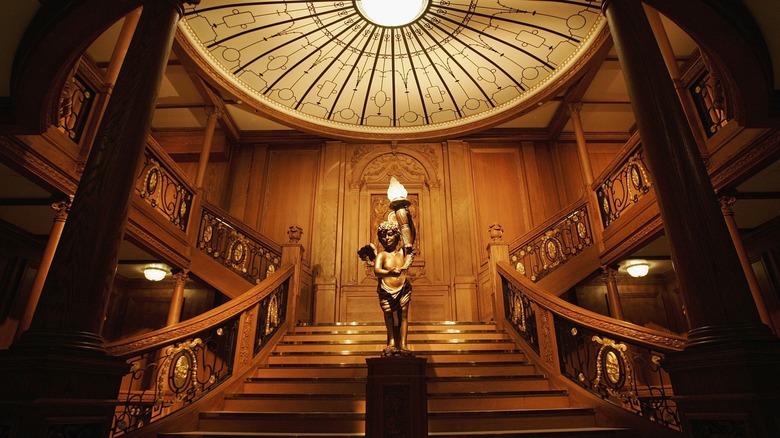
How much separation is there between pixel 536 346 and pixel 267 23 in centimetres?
569

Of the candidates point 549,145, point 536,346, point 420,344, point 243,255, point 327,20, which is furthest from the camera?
point 549,145

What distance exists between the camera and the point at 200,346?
3.68 metres

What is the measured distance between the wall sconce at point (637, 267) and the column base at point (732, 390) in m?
5.32

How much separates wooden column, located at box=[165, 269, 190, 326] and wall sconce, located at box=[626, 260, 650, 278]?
6.84m

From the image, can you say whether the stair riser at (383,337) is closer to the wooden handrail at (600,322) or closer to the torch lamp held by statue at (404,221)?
the wooden handrail at (600,322)

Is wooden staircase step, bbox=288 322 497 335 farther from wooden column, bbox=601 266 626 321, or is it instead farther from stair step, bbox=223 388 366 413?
wooden column, bbox=601 266 626 321

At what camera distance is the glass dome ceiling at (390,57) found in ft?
20.4

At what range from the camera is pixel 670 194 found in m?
2.44

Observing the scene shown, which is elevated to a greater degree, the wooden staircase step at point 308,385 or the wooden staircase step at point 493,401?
the wooden staircase step at point 308,385

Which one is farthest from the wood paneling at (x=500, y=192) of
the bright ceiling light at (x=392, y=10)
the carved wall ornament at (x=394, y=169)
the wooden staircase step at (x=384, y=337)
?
the bright ceiling light at (x=392, y=10)

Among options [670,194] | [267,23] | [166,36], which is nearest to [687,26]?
[670,194]

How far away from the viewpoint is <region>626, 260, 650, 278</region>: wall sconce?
6.88 m

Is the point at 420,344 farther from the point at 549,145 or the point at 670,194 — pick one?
the point at 549,145

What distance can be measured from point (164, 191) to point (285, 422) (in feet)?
13.3
